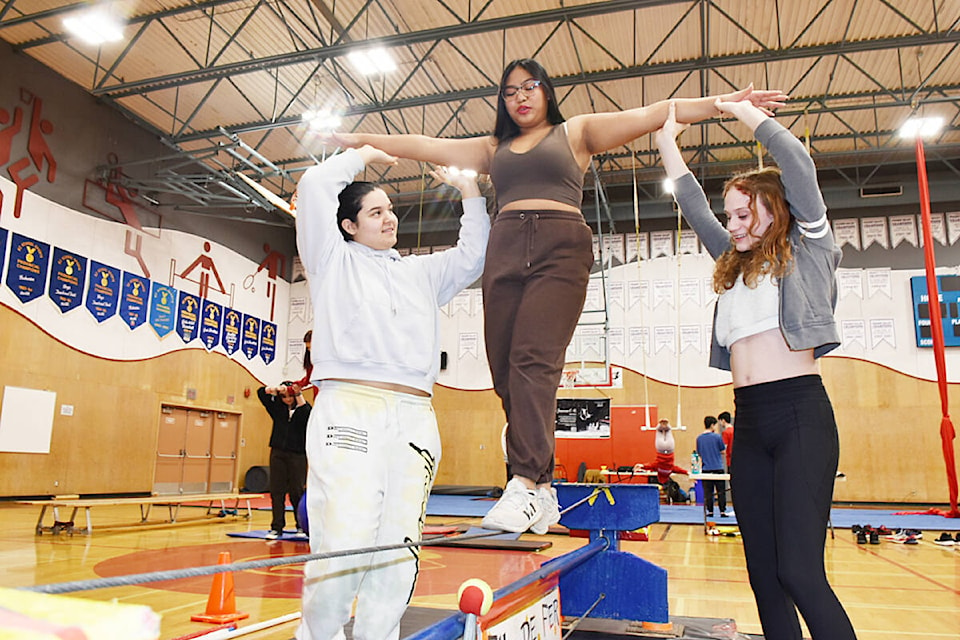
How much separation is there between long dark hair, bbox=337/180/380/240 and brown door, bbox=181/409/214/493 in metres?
10.7

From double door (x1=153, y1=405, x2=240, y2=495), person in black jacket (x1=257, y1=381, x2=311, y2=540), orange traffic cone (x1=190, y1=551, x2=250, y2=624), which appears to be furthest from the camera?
double door (x1=153, y1=405, x2=240, y2=495)

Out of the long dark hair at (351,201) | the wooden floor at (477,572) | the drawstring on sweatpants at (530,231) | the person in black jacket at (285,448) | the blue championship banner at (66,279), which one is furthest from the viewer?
the blue championship banner at (66,279)

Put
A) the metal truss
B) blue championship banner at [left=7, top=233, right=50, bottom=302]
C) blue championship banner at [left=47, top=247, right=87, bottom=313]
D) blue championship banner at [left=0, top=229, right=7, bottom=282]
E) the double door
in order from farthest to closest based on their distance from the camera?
the double door < blue championship banner at [left=47, top=247, right=87, bottom=313] < blue championship banner at [left=7, top=233, right=50, bottom=302] < blue championship banner at [left=0, top=229, right=7, bottom=282] < the metal truss

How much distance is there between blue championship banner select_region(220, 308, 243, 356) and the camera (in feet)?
41.2

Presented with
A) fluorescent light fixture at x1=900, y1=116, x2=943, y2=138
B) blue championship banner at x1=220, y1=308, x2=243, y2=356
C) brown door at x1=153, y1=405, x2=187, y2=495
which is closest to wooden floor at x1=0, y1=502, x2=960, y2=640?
brown door at x1=153, y1=405, x2=187, y2=495

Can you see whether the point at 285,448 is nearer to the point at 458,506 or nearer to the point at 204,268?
the point at 458,506

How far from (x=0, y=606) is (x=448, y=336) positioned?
13211 millimetres

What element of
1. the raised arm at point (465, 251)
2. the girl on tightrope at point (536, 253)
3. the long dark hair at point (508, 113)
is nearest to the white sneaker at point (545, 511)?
the girl on tightrope at point (536, 253)

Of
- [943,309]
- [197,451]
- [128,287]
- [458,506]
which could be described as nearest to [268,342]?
[197,451]

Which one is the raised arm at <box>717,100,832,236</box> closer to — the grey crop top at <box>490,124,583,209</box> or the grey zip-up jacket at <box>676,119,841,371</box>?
the grey zip-up jacket at <box>676,119,841,371</box>

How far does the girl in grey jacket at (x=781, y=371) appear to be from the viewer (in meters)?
1.62

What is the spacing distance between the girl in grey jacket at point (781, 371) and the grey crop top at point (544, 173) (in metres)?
0.29

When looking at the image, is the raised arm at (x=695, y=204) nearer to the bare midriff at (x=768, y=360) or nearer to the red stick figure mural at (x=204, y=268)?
the bare midriff at (x=768, y=360)

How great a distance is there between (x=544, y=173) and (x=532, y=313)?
406 millimetres
